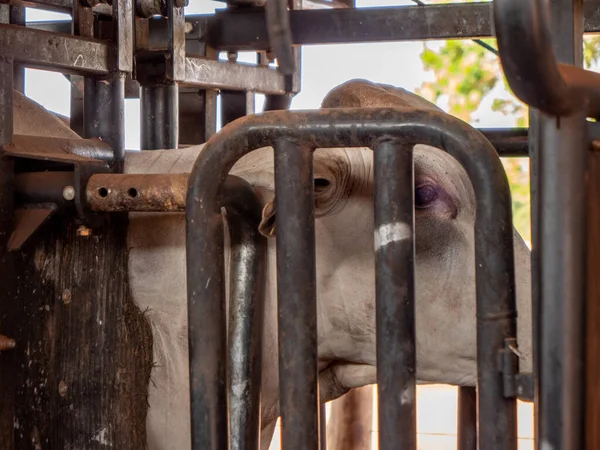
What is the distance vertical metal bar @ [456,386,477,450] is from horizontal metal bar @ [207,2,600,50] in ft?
3.06

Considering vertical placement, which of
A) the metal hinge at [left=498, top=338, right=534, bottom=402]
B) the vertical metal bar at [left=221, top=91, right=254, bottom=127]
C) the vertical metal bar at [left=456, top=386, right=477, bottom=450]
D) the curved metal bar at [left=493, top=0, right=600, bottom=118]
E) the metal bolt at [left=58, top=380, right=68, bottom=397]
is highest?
the vertical metal bar at [left=221, top=91, right=254, bottom=127]

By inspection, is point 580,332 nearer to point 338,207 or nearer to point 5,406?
point 338,207

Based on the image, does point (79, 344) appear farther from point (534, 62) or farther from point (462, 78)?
point (462, 78)

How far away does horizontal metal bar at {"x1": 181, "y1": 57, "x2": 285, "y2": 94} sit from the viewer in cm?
230

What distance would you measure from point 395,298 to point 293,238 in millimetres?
157

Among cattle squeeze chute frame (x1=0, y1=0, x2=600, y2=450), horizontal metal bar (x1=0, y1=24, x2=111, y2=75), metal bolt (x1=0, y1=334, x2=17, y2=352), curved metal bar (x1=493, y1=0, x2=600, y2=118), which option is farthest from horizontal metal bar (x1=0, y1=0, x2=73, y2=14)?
curved metal bar (x1=493, y1=0, x2=600, y2=118)

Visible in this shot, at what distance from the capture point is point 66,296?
1.88 meters

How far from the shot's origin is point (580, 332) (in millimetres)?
1084

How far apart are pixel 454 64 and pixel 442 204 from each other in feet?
25.8

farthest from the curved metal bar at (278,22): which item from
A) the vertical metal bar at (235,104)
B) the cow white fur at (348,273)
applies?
the vertical metal bar at (235,104)

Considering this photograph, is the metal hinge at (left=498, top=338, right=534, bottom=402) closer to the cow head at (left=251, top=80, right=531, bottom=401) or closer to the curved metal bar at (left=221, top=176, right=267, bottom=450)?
the curved metal bar at (left=221, top=176, right=267, bottom=450)

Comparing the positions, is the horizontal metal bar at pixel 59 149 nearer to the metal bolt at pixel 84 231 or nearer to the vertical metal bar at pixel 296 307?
the metal bolt at pixel 84 231

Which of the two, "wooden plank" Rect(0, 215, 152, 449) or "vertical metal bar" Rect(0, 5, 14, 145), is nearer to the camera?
"vertical metal bar" Rect(0, 5, 14, 145)

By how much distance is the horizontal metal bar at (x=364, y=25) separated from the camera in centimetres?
245
